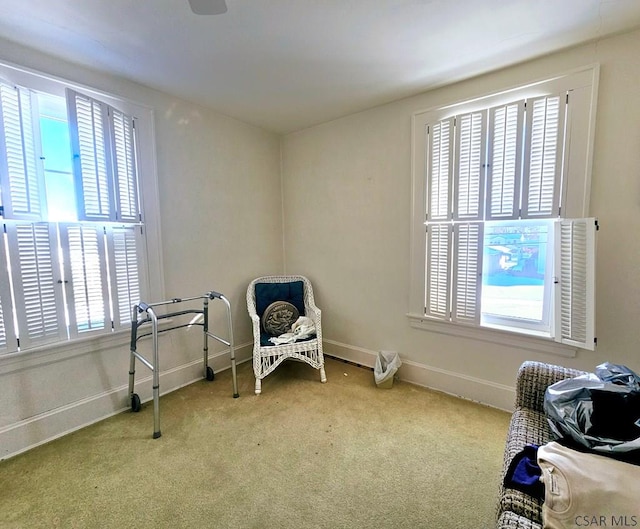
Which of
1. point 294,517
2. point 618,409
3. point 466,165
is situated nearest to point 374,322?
point 466,165

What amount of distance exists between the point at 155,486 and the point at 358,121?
3.00 metres

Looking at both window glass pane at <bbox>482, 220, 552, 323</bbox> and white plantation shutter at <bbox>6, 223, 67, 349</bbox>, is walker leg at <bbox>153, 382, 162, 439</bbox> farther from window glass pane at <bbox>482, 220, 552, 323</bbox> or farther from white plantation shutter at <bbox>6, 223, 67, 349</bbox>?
window glass pane at <bbox>482, 220, 552, 323</bbox>

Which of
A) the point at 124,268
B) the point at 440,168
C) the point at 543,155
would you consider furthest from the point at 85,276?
the point at 543,155

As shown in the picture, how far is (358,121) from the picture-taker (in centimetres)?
276

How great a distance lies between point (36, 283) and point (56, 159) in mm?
804

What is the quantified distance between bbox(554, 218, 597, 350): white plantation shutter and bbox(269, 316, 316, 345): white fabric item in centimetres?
179

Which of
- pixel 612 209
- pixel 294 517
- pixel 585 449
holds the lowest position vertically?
pixel 294 517

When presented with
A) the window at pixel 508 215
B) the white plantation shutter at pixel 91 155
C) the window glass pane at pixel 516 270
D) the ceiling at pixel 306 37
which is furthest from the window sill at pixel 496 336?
the white plantation shutter at pixel 91 155

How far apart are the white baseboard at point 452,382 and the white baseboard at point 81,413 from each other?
1.32 metres

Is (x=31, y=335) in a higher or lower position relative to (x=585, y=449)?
higher

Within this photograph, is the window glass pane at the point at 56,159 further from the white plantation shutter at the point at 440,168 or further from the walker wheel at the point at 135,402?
the white plantation shutter at the point at 440,168

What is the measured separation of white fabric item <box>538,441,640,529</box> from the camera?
30.9 inches

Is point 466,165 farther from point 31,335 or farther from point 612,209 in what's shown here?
point 31,335

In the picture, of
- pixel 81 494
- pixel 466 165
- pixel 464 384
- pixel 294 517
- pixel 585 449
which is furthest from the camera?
pixel 464 384
